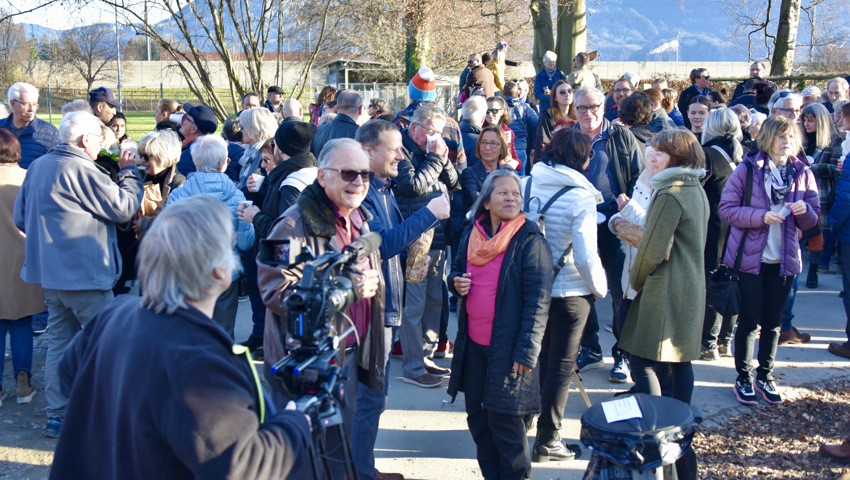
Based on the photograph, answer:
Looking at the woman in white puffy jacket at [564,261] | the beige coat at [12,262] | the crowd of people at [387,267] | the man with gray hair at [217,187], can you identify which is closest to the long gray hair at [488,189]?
the crowd of people at [387,267]

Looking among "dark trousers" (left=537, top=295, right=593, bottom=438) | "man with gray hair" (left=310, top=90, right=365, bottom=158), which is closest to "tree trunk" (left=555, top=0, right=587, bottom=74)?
"man with gray hair" (left=310, top=90, right=365, bottom=158)

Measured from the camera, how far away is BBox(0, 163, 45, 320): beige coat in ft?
15.3

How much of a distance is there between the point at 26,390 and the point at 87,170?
5.93ft

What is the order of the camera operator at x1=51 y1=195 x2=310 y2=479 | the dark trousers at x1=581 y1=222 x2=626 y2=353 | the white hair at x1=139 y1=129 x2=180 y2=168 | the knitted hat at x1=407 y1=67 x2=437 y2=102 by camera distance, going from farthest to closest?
the knitted hat at x1=407 y1=67 x2=437 y2=102 < the dark trousers at x1=581 y1=222 x2=626 y2=353 < the white hair at x1=139 y1=129 x2=180 y2=168 < the camera operator at x1=51 y1=195 x2=310 y2=479

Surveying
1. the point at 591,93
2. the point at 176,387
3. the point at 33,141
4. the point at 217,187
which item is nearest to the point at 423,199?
the point at 217,187

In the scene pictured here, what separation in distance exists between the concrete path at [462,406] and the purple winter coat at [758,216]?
105 cm

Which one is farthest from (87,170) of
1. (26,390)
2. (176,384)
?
(176,384)

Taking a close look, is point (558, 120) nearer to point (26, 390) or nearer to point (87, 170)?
point (87, 170)

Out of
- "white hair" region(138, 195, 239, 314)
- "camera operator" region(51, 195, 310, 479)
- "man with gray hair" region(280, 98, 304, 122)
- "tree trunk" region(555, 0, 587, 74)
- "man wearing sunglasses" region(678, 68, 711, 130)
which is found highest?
"tree trunk" region(555, 0, 587, 74)

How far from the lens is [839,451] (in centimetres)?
387

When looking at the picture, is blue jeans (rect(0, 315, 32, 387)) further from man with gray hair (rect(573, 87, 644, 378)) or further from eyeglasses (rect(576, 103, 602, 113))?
eyeglasses (rect(576, 103, 602, 113))

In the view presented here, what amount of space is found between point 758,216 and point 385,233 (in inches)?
112

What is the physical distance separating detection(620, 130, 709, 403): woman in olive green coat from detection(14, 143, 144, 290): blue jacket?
3.44m

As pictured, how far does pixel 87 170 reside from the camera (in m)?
4.27
